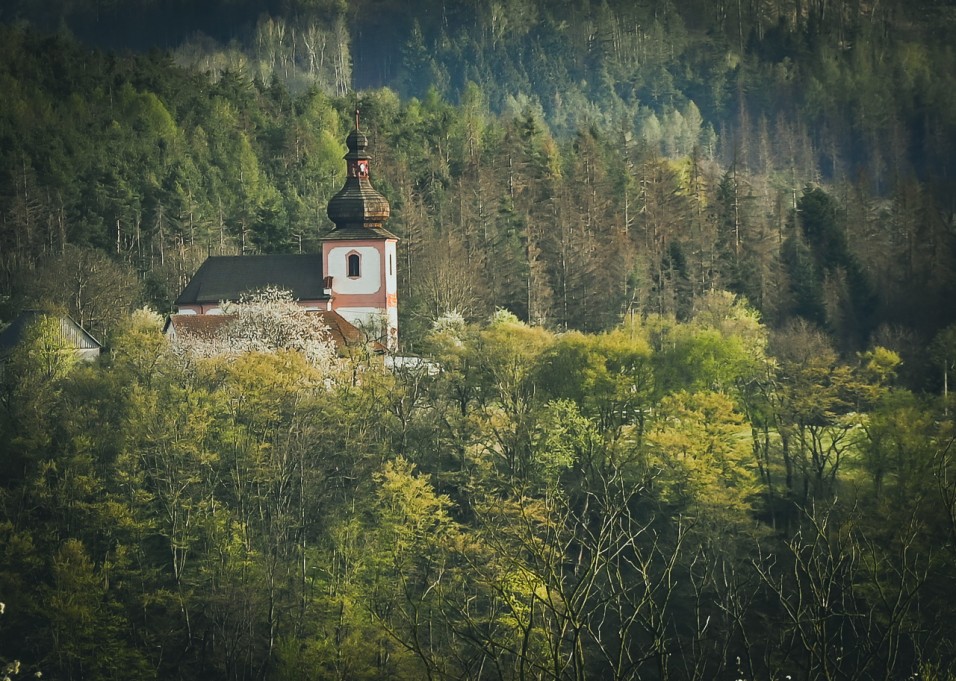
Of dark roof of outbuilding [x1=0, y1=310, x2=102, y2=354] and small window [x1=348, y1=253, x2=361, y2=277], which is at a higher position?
small window [x1=348, y1=253, x2=361, y2=277]

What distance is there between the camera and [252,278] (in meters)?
64.8

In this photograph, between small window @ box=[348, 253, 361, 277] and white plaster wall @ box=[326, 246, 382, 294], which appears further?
small window @ box=[348, 253, 361, 277]

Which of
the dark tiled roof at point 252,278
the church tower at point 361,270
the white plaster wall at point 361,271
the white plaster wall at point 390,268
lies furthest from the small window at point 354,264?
the dark tiled roof at point 252,278

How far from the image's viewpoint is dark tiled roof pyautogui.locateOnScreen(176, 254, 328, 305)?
2544 inches

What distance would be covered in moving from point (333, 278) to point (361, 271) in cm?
101

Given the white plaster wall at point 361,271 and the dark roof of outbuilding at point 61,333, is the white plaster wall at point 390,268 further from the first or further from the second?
the dark roof of outbuilding at point 61,333

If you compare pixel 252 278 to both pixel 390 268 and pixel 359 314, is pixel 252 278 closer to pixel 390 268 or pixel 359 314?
pixel 359 314

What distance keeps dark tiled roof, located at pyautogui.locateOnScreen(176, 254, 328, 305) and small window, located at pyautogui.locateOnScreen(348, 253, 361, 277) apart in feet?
3.55

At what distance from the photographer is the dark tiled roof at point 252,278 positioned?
64.6m

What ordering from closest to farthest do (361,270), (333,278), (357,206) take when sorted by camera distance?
(333,278) < (361,270) < (357,206)

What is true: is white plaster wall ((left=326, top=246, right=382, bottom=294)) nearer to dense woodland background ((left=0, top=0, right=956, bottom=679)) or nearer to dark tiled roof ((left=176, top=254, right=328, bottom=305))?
dark tiled roof ((left=176, top=254, right=328, bottom=305))

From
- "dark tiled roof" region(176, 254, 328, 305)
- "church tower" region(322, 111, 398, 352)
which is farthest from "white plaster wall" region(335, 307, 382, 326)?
"dark tiled roof" region(176, 254, 328, 305)

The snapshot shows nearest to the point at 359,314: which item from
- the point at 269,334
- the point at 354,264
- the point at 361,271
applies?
the point at 361,271

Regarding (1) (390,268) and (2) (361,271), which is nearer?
(2) (361,271)
